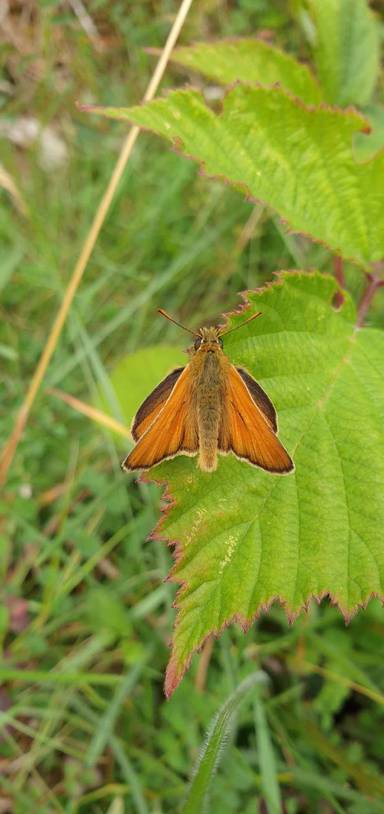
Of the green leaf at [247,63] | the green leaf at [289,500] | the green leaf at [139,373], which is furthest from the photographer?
the green leaf at [139,373]

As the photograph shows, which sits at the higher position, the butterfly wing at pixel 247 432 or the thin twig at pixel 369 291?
the thin twig at pixel 369 291

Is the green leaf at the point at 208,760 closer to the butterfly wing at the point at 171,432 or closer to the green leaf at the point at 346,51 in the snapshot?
the butterfly wing at the point at 171,432

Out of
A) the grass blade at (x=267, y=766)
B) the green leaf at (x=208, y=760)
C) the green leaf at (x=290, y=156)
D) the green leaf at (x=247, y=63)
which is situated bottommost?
the grass blade at (x=267, y=766)

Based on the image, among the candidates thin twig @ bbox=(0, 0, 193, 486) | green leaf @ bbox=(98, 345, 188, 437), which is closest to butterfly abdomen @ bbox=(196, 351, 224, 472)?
green leaf @ bbox=(98, 345, 188, 437)

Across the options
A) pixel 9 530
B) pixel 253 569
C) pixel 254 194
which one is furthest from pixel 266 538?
pixel 9 530

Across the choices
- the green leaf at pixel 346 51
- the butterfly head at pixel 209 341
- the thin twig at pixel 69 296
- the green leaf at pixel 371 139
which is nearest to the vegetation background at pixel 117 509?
the thin twig at pixel 69 296

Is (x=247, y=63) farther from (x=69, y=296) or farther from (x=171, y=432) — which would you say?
(x=171, y=432)
